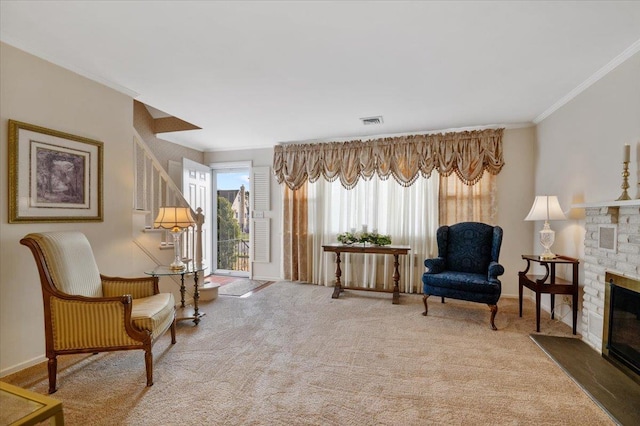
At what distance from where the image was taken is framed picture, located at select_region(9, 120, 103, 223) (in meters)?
2.26

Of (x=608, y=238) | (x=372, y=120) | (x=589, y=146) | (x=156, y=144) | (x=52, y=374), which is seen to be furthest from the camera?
(x=156, y=144)

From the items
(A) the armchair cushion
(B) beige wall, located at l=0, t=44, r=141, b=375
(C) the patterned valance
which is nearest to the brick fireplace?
(C) the patterned valance

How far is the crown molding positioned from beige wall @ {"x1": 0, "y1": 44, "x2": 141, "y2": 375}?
14.4ft

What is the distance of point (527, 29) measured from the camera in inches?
79.4

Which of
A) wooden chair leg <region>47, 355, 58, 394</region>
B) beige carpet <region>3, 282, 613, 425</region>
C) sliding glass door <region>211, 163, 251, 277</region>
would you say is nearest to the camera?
beige carpet <region>3, 282, 613, 425</region>

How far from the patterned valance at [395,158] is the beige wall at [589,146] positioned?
0.67m

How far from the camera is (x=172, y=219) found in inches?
120

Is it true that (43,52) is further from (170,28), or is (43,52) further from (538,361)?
(538,361)

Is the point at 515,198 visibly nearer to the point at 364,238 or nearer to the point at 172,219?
the point at 364,238

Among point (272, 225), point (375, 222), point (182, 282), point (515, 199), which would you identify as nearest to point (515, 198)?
point (515, 199)

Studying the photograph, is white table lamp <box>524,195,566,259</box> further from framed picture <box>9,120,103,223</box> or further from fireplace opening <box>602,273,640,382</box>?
framed picture <box>9,120,103,223</box>

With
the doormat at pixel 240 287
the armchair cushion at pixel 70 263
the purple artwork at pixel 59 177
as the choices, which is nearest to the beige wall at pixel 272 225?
the doormat at pixel 240 287

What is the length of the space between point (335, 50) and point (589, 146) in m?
2.56

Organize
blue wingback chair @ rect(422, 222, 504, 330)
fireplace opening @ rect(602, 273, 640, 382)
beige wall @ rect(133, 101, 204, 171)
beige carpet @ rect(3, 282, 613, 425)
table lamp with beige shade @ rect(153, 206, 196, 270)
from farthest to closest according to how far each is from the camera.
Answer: beige wall @ rect(133, 101, 204, 171)
blue wingback chair @ rect(422, 222, 504, 330)
table lamp with beige shade @ rect(153, 206, 196, 270)
fireplace opening @ rect(602, 273, 640, 382)
beige carpet @ rect(3, 282, 613, 425)
